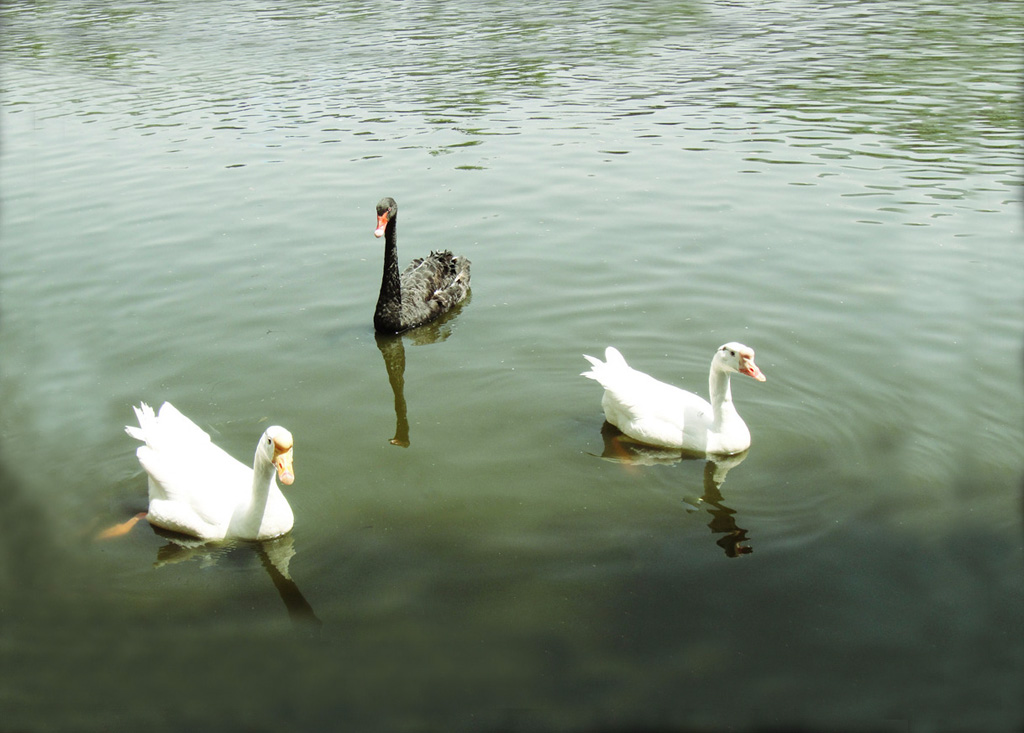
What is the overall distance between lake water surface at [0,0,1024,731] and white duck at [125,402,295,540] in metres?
0.18

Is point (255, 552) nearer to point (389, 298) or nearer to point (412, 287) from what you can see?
point (389, 298)

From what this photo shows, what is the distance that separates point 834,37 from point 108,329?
60.7ft

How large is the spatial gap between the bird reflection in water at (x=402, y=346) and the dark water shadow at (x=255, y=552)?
5.94ft

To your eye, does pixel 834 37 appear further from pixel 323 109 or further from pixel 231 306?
pixel 231 306

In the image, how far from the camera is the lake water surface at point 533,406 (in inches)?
202

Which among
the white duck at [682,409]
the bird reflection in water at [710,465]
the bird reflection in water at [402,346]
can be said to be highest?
the white duck at [682,409]

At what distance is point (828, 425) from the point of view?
24.7ft

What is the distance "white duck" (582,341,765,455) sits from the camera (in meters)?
7.11

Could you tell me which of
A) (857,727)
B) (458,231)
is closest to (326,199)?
(458,231)

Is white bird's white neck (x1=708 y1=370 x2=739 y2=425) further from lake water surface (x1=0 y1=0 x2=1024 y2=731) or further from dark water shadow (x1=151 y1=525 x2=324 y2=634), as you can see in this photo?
dark water shadow (x1=151 y1=525 x2=324 y2=634)

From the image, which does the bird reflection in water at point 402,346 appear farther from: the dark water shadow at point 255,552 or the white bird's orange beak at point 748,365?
the white bird's orange beak at point 748,365

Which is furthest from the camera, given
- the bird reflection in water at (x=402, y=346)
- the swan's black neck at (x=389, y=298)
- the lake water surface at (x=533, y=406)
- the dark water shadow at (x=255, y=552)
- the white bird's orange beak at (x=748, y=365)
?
the swan's black neck at (x=389, y=298)

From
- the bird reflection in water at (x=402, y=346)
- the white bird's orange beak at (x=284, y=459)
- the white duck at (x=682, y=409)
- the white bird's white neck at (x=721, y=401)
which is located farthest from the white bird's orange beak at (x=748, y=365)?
the white bird's orange beak at (x=284, y=459)

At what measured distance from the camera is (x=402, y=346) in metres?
9.70
